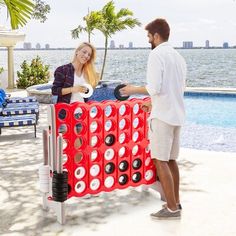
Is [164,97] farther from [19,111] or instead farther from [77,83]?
[19,111]

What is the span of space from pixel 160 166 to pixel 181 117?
1.89ft

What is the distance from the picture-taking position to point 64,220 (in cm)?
464

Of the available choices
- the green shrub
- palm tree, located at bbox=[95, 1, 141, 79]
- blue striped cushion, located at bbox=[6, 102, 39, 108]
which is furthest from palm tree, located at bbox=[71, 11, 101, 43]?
blue striped cushion, located at bbox=[6, 102, 39, 108]

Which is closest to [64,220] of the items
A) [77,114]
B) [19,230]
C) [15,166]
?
[19,230]

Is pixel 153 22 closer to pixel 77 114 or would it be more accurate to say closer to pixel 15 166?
pixel 77 114

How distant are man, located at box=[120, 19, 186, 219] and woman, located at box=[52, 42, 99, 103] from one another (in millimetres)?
781

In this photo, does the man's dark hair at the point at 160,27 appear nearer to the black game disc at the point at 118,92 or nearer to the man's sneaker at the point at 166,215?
the black game disc at the point at 118,92

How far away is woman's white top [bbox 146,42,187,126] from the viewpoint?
4309mm

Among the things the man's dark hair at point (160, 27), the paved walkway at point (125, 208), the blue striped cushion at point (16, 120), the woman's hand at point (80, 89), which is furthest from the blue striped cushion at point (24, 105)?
the man's dark hair at point (160, 27)

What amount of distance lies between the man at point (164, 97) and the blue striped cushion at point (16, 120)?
4849 mm

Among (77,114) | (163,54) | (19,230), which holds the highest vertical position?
(163,54)

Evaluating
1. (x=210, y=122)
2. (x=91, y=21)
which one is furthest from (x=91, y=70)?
(x=91, y=21)

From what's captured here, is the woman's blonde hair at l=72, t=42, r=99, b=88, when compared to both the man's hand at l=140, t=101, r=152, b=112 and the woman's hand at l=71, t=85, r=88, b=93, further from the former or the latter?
the man's hand at l=140, t=101, r=152, b=112

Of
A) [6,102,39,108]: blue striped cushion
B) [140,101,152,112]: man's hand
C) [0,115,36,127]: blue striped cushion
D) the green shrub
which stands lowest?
[0,115,36,127]: blue striped cushion
